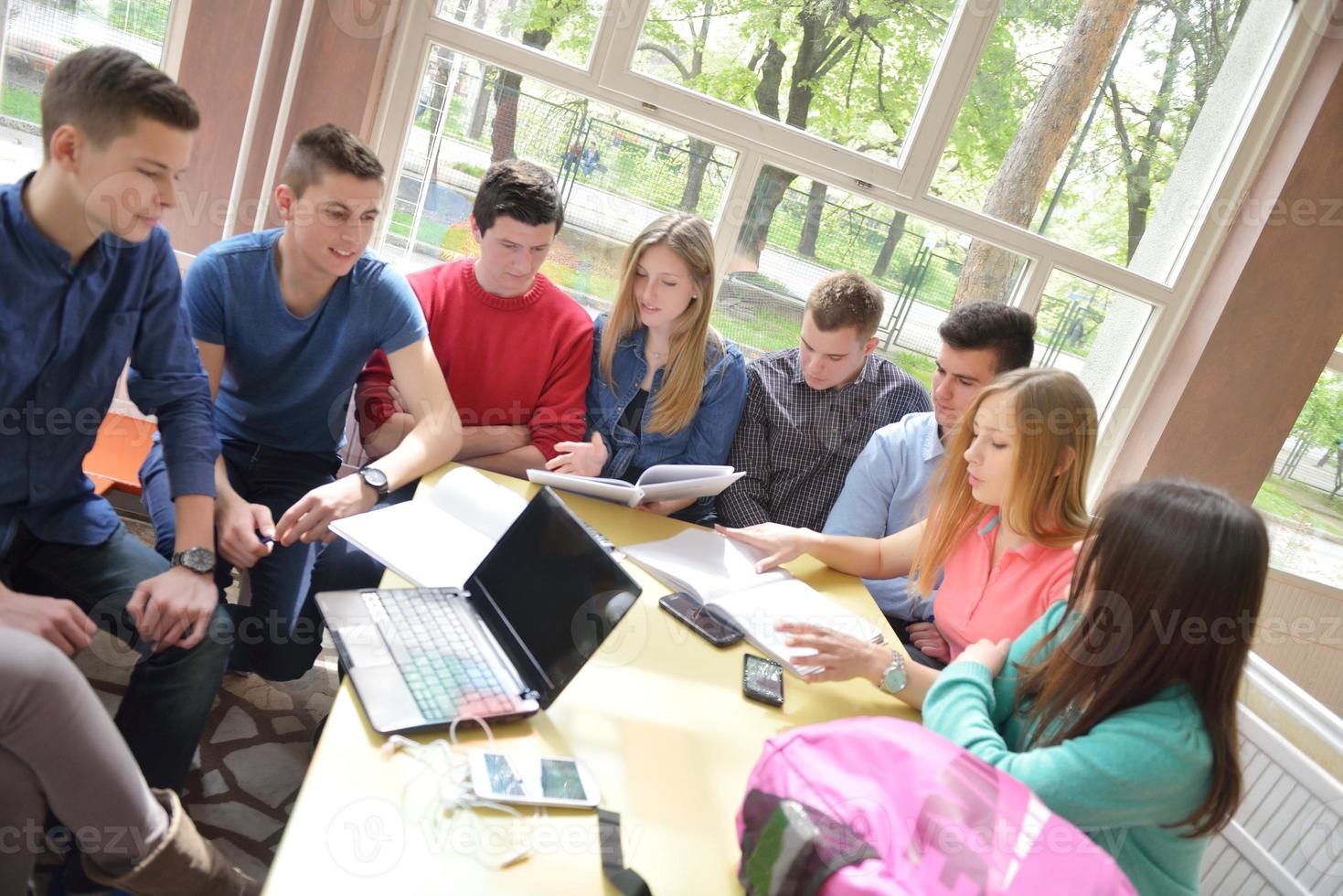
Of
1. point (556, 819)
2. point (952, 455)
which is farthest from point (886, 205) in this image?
point (556, 819)

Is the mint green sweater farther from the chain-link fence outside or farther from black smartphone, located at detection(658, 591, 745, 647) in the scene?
the chain-link fence outside

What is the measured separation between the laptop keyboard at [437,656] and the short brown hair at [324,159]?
962 millimetres

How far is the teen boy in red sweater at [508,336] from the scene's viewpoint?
215 cm

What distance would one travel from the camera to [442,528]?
5.13ft

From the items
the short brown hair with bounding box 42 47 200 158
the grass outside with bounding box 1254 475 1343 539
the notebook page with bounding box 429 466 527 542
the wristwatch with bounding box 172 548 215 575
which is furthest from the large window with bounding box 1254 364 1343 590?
the short brown hair with bounding box 42 47 200 158

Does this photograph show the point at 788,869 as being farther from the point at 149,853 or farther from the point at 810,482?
the point at 810,482

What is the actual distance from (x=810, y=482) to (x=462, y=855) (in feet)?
5.60

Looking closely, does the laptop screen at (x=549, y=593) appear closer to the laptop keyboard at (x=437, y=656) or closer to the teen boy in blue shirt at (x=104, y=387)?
the laptop keyboard at (x=437, y=656)

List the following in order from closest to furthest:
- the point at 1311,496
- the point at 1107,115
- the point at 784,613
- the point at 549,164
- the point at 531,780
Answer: the point at 531,780 → the point at 784,613 → the point at 549,164 → the point at 1107,115 → the point at 1311,496

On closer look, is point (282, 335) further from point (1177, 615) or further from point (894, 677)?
point (1177, 615)

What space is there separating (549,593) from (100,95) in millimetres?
970

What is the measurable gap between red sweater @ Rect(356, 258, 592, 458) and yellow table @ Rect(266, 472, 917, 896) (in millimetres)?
884

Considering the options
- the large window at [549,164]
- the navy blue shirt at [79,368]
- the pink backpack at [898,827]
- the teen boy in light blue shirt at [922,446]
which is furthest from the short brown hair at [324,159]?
the pink backpack at [898,827]

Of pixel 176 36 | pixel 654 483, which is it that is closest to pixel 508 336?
pixel 654 483
